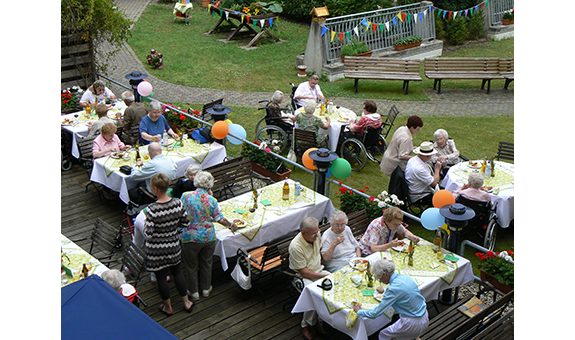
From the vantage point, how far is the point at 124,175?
848 cm

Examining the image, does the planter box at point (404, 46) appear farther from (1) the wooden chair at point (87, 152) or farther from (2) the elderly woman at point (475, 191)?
(1) the wooden chair at point (87, 152)

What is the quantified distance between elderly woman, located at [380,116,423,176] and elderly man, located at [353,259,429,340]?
372cm

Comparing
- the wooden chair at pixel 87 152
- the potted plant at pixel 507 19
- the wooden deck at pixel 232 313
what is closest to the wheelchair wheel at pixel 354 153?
the wooden deck at pixel 232 313

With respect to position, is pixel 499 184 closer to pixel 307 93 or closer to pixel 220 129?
pixel 220 129

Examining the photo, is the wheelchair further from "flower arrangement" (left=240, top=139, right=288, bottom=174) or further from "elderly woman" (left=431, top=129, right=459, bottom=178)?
"flower arrangement" (left=240, top=139, right=288, bottom=174)

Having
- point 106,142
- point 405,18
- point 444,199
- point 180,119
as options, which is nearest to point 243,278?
point 444,199

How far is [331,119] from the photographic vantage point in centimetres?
1113

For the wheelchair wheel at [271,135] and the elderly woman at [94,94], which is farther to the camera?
the elderly woman at [94,94]

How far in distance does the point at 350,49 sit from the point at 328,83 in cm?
142

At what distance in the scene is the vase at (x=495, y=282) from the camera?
20.9ft

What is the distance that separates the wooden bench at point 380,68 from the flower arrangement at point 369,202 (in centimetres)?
814

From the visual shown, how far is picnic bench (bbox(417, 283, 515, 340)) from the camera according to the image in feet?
17.5

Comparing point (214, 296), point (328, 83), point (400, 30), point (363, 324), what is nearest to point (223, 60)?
point (328, 83)
